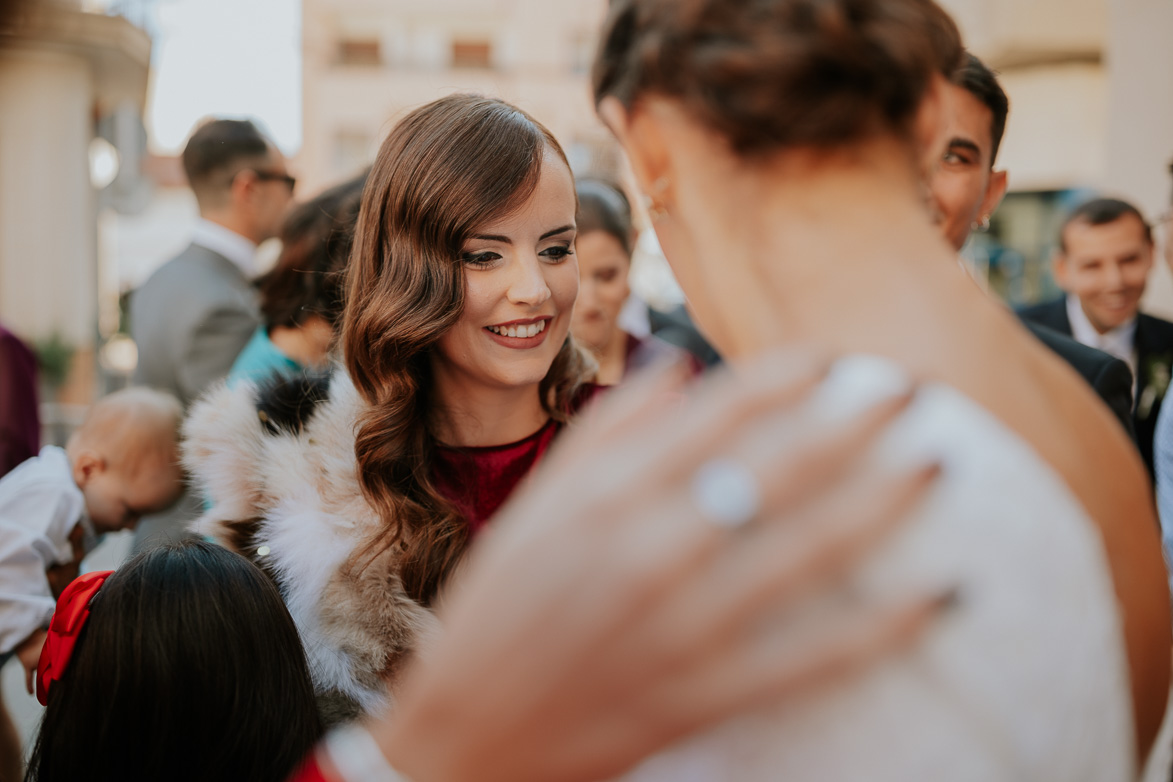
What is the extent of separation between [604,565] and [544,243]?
1595 mm

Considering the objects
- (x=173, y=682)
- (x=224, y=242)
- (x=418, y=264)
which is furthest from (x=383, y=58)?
(x=173, y=682)

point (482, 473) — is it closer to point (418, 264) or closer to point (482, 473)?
point (482, 473)

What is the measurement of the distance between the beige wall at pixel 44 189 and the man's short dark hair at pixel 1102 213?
927 centimetres

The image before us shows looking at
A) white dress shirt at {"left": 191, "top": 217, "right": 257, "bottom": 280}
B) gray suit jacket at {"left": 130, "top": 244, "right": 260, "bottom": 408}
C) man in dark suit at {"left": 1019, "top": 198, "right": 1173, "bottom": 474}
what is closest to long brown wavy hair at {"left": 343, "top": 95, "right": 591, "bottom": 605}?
gray suit jacket at {"left": 130, "top": 244, "right": 260, "bottom": 408}

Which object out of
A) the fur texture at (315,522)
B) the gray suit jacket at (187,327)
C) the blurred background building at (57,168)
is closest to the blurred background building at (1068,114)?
the gray suit jacket at (187,327)

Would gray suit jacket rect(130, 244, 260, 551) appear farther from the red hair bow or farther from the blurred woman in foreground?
the blurred woman in foreground

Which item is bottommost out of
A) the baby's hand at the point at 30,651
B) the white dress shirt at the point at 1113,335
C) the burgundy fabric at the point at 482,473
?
the baby's hand at the point at 30,651

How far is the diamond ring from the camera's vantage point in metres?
0.58

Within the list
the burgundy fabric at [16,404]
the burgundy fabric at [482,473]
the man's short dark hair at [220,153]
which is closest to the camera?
the burgundy fabric at [482,473]

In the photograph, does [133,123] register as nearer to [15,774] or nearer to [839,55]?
[15,774]

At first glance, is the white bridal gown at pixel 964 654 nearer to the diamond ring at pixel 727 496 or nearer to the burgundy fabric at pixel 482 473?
the diamond ring at pixel 727 496

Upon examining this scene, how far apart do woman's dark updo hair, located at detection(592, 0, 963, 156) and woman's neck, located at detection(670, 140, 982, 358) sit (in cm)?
3

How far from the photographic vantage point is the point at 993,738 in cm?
68

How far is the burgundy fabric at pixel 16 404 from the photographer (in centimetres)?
282
